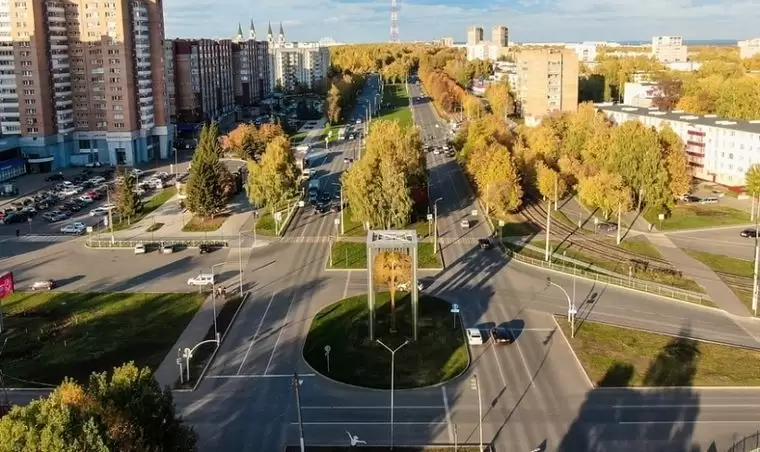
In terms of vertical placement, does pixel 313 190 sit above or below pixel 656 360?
above

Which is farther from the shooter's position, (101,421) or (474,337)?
(474,337)

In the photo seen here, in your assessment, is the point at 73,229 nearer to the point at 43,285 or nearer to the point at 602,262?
the point at 43,285

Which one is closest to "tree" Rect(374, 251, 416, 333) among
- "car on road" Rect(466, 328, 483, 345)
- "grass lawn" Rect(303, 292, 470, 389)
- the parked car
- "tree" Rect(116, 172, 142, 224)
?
"grass lawn" Rect(303, 292, 470, 389)

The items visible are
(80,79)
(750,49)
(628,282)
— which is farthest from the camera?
(750,49)

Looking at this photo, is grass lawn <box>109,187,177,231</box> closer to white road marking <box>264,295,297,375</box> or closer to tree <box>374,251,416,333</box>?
white road marking <box>264,295,297,375</box>

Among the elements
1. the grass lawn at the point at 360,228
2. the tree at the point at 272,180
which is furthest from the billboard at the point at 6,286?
the grass lawn at the point at 360,228

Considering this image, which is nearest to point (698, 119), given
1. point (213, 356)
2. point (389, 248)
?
point (389, 248)
